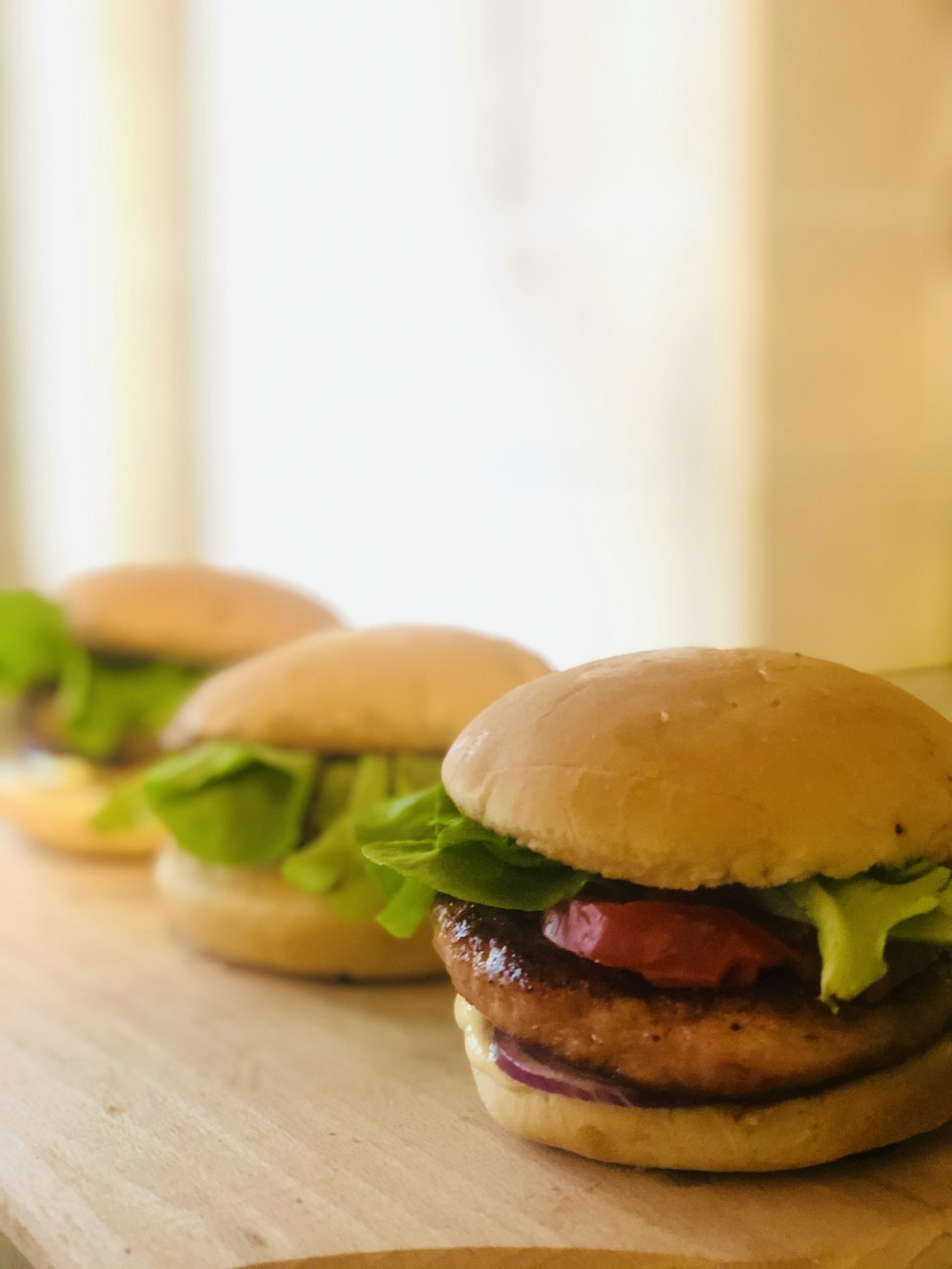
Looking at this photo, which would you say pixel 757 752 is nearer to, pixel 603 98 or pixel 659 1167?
pixel 659 1167

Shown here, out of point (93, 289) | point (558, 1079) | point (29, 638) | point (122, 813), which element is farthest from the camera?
point (93, 289)

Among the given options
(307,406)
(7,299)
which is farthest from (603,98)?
(7,299)

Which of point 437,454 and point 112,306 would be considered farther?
point 112,306

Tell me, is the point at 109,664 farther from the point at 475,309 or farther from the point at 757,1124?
the point at 757,1124

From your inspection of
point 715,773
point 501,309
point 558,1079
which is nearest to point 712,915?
point 715,773

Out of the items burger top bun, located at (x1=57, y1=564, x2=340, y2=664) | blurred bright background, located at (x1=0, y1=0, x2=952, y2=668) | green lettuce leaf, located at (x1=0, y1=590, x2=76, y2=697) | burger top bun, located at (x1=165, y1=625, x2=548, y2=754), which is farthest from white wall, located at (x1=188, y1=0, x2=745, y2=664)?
green lettuce leaf, located at (x1=0, y1=590, x2=76, y2=697)

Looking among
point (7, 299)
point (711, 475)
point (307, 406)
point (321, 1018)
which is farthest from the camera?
point (7, 299)

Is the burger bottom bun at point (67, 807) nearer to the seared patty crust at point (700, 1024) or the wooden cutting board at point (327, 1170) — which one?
the wooden cutting board at point (327, 1170)
